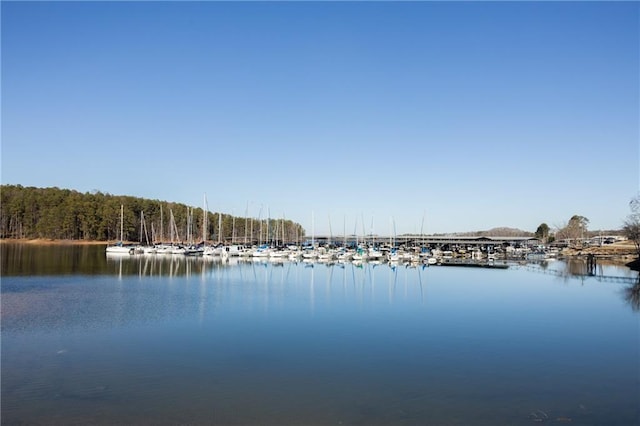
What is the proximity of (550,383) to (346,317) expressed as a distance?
14973 mm

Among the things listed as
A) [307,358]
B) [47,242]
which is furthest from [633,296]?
[47,242]

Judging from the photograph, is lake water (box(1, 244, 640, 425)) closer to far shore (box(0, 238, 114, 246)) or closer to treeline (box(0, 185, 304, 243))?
treeline (box(0, 185, 304, 243))

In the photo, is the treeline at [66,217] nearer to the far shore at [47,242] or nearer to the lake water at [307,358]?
the far shore at [47,242]

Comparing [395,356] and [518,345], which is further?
[518,345]

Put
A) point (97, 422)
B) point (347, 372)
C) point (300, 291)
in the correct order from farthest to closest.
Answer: point (300, 291) < point (347, 372) < point (97, 422)

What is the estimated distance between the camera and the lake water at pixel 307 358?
14.6 m

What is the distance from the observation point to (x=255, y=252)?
94.6 metres

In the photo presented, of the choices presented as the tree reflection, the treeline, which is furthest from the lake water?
the treeline

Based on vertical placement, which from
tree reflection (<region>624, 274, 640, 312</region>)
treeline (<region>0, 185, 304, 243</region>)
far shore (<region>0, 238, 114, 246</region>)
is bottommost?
tree reflection (<region>624, 274, 640, 312</region>)

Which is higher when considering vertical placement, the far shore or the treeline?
the treeline

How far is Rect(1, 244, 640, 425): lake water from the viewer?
Result: 14.6 m

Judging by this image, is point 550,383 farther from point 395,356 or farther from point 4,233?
point 4,233

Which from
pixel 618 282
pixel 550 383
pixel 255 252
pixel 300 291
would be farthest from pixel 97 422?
pixel 255 252

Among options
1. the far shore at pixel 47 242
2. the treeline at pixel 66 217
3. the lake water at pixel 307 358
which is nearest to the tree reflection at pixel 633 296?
the lake water at pixel 307 358
